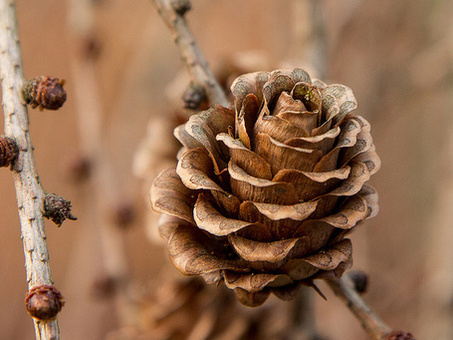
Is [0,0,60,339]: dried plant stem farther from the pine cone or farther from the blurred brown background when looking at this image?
the blurred brown background

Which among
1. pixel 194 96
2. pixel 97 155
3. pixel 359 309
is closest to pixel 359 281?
pixel 359 309

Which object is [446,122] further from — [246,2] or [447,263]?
[246,2]

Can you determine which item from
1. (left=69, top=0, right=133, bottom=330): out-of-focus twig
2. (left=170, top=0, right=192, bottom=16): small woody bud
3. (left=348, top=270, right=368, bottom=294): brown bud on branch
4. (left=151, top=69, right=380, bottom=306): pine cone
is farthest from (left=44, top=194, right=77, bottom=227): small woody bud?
(left=69, top=0, right=133, bottom=330): out-of-focus twig

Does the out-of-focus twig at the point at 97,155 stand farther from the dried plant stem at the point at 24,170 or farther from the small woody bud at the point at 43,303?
the small woody bud at the point at 43,303

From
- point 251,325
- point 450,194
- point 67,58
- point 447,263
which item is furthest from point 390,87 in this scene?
point 67,58

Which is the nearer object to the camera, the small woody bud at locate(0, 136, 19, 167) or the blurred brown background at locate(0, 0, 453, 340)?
the small woody bud at locate(0, 136, 19, 167)

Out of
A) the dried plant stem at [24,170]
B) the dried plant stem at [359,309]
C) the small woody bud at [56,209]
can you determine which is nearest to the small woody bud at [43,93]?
the dried plant stem at [24,170]
